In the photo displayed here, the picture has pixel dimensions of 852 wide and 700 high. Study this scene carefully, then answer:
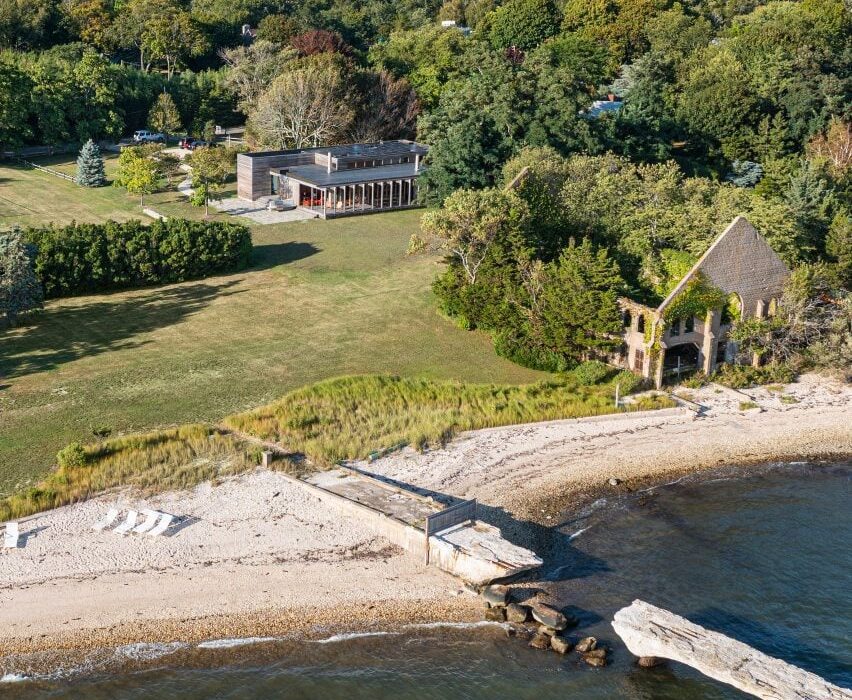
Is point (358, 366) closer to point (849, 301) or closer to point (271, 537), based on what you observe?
point (271, 537)

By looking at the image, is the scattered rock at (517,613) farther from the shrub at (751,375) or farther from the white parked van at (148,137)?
the white parked van at (148,137)

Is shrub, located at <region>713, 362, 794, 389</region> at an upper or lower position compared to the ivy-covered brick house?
lower

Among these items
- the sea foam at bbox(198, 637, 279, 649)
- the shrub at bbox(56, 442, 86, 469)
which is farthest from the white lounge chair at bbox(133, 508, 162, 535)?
the sea foam at bbox(198, 637, 279, 649)

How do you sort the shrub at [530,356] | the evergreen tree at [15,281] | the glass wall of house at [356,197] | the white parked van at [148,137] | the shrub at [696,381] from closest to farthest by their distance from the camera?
the shrub at [696,381], the shrub at [530,356], the evergreen tree at [15,281], the glass wall of house at [356,197], the white parked van at [148,137]

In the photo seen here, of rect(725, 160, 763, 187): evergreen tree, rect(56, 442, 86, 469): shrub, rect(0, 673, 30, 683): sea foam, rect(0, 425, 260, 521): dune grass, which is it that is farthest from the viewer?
rect(725, 160, 763, 187): evergreen tree

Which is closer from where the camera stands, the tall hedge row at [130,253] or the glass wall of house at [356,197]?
the tall hedge row at [130,253]

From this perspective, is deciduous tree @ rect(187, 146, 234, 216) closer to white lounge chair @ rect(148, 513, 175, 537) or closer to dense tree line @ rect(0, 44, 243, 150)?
dense tree line @ rect(0, 44, 243, 150)

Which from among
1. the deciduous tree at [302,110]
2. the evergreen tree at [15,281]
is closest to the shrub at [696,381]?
the evergreen tree at [15,281]

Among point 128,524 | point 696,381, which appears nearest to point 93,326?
point 128,524
